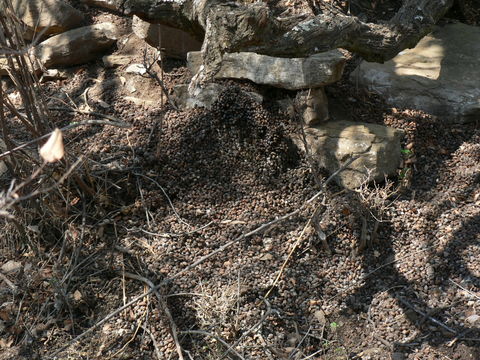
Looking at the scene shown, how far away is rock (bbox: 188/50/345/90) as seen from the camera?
3.58 meters

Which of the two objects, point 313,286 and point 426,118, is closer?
point 313,286

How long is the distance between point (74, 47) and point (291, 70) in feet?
5.48

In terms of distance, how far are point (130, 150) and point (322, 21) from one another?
1.24 m

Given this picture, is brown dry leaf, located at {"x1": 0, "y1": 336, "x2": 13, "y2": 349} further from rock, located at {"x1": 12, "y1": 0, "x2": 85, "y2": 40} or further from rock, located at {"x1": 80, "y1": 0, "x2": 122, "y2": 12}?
rock, located at {"x1": 80, "y1": 0, "x2": 122, "y2": 12}

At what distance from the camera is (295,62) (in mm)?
3584

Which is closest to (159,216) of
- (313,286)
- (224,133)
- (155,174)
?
(155,174)

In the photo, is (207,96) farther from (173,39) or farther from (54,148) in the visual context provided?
(54,148)

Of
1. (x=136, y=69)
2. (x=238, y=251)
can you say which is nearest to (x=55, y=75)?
(x=136, y=69)

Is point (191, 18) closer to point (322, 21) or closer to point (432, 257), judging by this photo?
point (322, 21)

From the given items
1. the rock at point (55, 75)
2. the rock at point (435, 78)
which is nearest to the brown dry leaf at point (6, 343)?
the rock at point (55, 75)

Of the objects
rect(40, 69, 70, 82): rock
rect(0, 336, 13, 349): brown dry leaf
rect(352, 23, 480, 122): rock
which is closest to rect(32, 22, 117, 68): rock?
rect(40, 69, 70, 82): rock

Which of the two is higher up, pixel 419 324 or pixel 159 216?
pixel 159 216

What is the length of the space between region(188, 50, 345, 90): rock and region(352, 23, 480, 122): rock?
1.49 ft

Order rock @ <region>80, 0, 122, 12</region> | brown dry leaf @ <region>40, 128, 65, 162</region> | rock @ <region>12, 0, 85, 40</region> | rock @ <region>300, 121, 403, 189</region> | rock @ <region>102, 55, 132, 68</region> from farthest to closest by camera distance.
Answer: rock @ <region>80, 0, 122, 12</region>, rock @ <region>12, 0, 85, 40</region>, rock @ <region>102, 55, 132, 68</region>, rock @ <region>300, 121, 403, 189</region>, brown dry leaf @ <region>40, 128, 65, 162</region>
